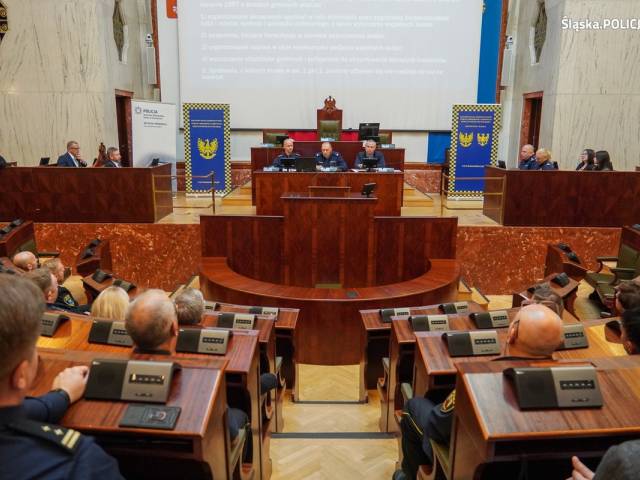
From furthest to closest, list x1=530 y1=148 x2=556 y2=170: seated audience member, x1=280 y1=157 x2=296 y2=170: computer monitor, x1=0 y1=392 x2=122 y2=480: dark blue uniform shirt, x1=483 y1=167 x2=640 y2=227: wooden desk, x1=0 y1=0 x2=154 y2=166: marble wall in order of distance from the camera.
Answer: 1. x1=0 y1=0 x2=154 y2=166: marble wall
2. x1=280 y1=157 x2=296 y2=170: computer monitor
3. x1=530 y1=148 x2=556 y2=170: seated audience member
4. x1=483 y1=167 x2=640 y2=227: wooden desk
5. x1=0 y1=392 x2=122 y2=480: dark blue uniform shirt

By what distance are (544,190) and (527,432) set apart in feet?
20.2

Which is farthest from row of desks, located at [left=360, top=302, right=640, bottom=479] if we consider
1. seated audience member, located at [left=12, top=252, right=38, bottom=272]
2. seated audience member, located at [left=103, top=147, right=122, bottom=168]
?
seated audience member, located at [left=103, top=147, right=122, bottom=168]

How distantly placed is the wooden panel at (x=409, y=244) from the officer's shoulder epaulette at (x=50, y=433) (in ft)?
16.6

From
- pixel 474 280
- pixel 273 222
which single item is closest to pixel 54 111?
pixel 273 222

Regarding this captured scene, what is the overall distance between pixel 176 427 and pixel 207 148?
26.0 feet

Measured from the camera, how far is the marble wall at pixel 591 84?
905cm

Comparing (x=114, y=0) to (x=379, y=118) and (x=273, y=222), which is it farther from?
(x=273, y=222)

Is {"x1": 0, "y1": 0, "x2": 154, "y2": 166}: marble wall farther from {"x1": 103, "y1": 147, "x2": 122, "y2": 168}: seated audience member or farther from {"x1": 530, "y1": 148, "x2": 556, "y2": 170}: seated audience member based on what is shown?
{"x1": 530, "y1": 148, "x2": 556, "y2": 170}: seated audience member

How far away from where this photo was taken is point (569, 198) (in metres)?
6.89

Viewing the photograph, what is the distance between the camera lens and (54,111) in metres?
9.36

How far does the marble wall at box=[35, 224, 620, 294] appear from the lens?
6.94m

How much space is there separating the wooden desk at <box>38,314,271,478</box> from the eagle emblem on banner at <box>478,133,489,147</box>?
724cm

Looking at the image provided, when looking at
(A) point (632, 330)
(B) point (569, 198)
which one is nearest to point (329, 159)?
(B) point (569, 198)

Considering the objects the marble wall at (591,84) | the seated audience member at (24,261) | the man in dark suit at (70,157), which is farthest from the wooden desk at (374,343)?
the marble wall at (591,84)
